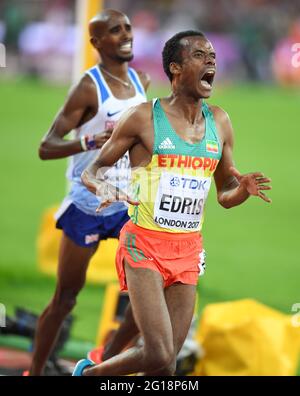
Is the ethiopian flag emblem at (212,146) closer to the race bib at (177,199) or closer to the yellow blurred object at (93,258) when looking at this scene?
the race bib at (177,199)

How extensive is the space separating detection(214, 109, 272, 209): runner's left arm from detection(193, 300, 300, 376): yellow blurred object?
1.65m

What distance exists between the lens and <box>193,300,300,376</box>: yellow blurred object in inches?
317

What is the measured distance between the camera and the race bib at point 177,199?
6.55 meters

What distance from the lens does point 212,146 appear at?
6.64 meters

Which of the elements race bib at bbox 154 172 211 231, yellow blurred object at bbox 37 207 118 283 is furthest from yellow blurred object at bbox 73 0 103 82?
race bib at bbox 154 172 211 231

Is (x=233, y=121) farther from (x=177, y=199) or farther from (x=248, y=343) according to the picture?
(x=177, y=199)

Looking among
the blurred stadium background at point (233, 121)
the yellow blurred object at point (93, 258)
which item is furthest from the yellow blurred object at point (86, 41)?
the yellow blurred object at point (93, 258)

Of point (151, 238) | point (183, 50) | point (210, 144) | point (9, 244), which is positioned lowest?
point (9, 244)

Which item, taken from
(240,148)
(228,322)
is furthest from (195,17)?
(228,322)

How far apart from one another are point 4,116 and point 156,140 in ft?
67.9

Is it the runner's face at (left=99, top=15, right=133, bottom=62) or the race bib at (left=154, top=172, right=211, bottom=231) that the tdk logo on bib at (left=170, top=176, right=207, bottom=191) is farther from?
the runner's face at (left=99, top=15, right=133, bottom=62)

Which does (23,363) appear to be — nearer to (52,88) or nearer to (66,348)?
(66,348)

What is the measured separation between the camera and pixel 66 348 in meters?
9.29

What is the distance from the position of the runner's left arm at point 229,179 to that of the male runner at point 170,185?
1cm
